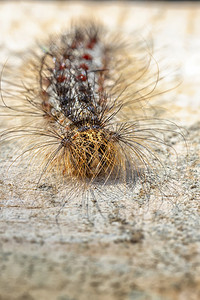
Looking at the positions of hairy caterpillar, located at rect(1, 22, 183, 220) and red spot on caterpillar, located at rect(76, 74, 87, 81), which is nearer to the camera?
hairy caterpillar, located at rect(1, 22, 183, 220)

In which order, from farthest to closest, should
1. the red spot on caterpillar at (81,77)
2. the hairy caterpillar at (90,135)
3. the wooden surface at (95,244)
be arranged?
the red spot on caterpillar at (81,77), the hairy caterpillar at (90,135), the wooden surface at (95,244)

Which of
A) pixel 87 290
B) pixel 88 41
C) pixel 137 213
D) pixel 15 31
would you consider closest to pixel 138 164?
pixel 137 213

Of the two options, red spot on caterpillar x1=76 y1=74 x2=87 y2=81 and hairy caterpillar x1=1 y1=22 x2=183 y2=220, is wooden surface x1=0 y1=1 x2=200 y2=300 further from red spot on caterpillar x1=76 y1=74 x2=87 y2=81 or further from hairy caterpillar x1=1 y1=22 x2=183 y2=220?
red spot on caterpillar x1=76 y1=74 x2=87 y2=81

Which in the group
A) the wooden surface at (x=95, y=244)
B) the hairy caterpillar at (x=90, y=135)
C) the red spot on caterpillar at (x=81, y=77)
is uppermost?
the red spot on caterpillar at (x=81, y=77)

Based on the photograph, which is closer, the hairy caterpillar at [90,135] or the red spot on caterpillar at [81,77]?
the hairy caterpillar at [90,135]

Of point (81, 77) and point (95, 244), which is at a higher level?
point (81, 77)

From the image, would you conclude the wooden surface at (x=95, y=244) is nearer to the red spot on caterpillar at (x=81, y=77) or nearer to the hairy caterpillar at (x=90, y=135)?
the hairy caterpillar at (x=90, y=135)

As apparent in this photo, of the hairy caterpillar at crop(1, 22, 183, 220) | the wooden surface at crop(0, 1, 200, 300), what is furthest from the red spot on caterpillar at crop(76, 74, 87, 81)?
the wooden surface at crop(0, 1, 200, 300)

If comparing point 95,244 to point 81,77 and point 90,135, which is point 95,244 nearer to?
point 90,135

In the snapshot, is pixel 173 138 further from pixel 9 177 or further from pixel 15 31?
pixel 15 31

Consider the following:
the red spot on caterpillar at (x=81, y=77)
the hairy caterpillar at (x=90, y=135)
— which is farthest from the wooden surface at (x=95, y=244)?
the red spot on caterpillar at (x=81, y=77)

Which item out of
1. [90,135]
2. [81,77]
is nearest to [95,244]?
[90,135]
